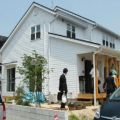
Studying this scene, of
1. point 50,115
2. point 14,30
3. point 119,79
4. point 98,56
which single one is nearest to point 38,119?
Result: point 50,115

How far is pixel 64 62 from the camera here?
23.6 meters

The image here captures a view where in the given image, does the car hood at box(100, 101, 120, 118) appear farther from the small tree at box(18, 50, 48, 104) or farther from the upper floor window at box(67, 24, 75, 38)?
the upper floor window at box(67, 24, 75, 38)

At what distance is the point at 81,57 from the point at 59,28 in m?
2.76

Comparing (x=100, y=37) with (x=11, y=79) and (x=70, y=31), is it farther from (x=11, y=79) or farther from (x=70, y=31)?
(x=11, y=79)

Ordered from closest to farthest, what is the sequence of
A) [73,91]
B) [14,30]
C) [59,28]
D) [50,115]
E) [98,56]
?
[50,115]
[98,56]
[73,91]
[59,28]
[14,30]

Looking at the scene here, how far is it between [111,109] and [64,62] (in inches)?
539

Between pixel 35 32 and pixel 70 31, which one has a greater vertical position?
pixel 70 31

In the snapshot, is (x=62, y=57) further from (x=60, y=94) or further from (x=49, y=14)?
(x=60, y=94)

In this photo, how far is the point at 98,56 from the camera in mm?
21953

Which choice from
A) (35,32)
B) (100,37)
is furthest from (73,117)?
(100,37)

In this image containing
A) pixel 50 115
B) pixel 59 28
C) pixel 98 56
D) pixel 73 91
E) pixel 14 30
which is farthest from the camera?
pixel 14 30

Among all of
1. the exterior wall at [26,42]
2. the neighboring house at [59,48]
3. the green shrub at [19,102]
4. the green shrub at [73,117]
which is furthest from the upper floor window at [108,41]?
the green shrub at [73,117]

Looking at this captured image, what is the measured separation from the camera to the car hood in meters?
9.72

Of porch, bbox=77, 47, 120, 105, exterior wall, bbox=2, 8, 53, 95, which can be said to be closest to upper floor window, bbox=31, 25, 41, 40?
exterior wall, bbox=2, 8, 53, 95
